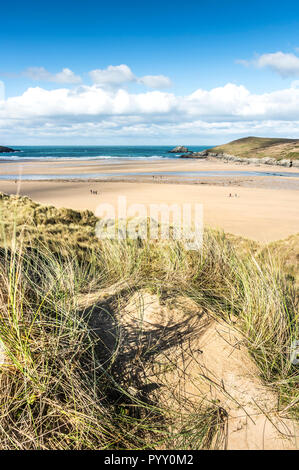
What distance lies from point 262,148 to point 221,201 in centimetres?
6397

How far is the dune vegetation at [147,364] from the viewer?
2.25 m

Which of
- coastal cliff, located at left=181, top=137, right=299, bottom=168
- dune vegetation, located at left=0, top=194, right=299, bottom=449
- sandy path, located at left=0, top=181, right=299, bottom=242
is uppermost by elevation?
coastal cliff, located at left=181, top=137, right=299, bottom=168

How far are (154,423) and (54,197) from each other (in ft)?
57.1

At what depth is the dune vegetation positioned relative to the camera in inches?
88.7

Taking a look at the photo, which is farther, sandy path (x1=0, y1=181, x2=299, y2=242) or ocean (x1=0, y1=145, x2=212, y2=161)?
ocean (x1=0, y1=145, x2=212, y2=161)

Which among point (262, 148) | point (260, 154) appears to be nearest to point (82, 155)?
point (260, 154)

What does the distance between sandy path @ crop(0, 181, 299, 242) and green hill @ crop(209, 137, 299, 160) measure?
127ft

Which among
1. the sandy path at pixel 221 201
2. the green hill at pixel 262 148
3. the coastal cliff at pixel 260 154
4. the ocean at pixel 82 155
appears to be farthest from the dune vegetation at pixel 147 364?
the ocean at pixel 82 155

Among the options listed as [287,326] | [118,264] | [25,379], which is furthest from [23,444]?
[118,264]

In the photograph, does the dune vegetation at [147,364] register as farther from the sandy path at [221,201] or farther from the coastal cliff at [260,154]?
the coastal cliff at [260,154]

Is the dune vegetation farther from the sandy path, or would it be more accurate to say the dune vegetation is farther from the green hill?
the green hill

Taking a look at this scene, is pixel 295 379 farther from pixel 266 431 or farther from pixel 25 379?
pixel 25 379

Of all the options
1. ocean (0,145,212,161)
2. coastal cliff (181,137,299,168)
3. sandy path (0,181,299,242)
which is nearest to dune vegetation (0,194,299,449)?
sandy path (0,181,299,242)

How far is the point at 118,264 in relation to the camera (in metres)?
4.84
